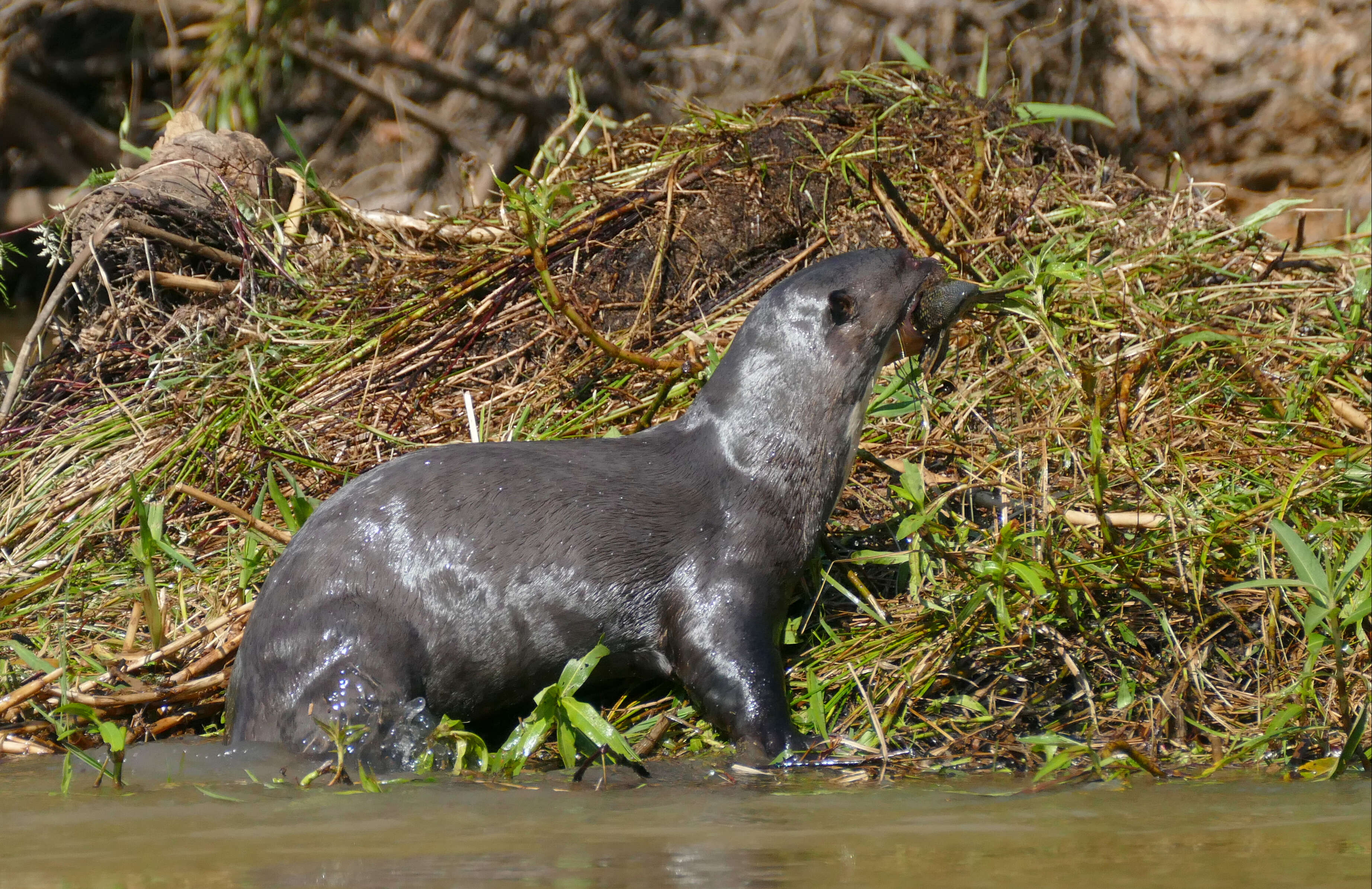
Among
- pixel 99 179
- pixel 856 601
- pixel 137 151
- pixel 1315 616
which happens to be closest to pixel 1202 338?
pixel 856 601

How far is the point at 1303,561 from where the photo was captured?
259 cm

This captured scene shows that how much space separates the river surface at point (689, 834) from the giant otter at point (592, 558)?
10.4 inches

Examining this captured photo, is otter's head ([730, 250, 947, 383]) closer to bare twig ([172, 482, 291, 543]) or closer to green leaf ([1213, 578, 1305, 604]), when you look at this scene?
green leaf ([1213, 578, 1305, 604])

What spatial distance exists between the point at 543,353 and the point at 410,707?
185 cm

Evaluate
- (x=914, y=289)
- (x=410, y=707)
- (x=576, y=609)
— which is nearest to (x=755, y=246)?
(x=914, y=289)

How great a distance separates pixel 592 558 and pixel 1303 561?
4.71 feet

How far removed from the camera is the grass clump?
298 cm

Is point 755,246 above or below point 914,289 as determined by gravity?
above

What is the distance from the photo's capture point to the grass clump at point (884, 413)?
2982 mm

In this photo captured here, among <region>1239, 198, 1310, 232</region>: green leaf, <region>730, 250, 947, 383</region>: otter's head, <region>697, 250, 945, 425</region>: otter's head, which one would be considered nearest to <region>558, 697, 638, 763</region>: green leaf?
<region>697, 250, 945, 425</region>: otter's head

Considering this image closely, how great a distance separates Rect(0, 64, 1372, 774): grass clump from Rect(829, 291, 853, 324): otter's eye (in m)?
0.46

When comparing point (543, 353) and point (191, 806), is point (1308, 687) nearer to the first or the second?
point (191, 806)

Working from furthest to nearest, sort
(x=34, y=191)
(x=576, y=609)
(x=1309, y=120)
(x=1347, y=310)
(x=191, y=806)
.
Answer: (x=34, y=191), (x=1309, y=120), (x=1347, y=310), (x=576, y=609), (x=191, y=806)

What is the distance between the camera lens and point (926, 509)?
3.26 m
